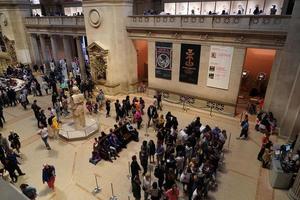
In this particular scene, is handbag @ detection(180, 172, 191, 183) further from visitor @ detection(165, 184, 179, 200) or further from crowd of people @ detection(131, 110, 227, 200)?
A: visitor @ detection(165, 184, 179, 200)

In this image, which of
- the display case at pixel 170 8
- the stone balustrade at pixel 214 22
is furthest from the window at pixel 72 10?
the stone balustrade at pixel 214 22

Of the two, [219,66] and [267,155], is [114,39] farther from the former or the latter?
[267,155]

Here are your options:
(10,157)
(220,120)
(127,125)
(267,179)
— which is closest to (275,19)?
(220,120)

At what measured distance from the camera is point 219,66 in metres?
Answer: 13.3

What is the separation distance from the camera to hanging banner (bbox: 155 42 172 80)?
592 inches

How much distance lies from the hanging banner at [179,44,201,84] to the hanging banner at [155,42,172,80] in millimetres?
919

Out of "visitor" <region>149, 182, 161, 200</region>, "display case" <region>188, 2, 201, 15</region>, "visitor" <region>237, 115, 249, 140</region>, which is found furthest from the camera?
"display case" <region>188, 2, 201, 15</region>

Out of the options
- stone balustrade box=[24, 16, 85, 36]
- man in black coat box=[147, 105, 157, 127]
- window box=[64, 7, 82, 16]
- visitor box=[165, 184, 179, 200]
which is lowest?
visitor box=[165, 184, 179, 200]

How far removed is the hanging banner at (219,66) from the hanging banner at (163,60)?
289 cm

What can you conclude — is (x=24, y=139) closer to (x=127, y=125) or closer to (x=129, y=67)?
(x=127, y=125)

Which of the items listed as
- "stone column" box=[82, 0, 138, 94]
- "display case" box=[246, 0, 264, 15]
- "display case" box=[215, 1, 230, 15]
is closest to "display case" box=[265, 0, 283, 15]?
"display case" box=[246, 0, 264, 15]

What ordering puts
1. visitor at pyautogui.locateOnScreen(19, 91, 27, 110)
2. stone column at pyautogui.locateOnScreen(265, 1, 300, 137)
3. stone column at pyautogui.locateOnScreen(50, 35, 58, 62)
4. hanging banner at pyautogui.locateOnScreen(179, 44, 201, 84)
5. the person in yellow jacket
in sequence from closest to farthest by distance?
stone column at pyautogui.locateOnScreen(265, 1, 300, 137), the person in yellow jacket, hanging banner at pyautogui.locateOnScreen(179, 44, 201, 84), visitor at pyautogui.locateOnScreen(19, 91, 27, 110), stone column at pyautogui.locateOnScreen(50, 35, 58, 62)

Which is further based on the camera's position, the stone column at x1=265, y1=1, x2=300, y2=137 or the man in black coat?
the man in black coat

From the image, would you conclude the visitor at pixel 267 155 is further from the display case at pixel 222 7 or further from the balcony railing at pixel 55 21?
the balcony railing at pixel 55 21
